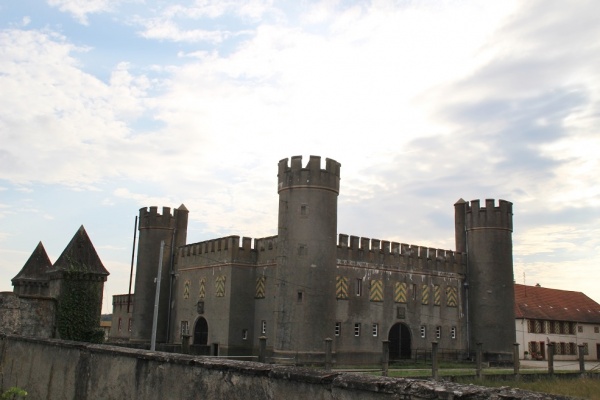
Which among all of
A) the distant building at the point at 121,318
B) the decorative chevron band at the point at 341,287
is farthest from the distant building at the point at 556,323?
A: the distant building at the point at 121,318

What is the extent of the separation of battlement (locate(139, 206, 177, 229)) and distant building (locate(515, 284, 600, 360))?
30.2 m

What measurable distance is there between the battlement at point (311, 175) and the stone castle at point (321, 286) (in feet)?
0.22

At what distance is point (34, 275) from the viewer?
39.4m

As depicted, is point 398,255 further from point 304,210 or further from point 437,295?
point 304,210

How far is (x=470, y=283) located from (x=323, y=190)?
15.6 m

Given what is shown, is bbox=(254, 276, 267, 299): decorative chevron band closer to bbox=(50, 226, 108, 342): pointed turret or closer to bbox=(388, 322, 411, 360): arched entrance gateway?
bbox=(388, 322, 411, 360): arched entrance gateway

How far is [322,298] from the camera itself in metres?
33.5

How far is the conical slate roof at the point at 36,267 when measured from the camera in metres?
38.9

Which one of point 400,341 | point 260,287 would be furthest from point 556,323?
point 260,287

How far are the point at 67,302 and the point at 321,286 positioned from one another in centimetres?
1598

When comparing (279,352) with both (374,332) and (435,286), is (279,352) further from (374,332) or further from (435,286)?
(435,286)

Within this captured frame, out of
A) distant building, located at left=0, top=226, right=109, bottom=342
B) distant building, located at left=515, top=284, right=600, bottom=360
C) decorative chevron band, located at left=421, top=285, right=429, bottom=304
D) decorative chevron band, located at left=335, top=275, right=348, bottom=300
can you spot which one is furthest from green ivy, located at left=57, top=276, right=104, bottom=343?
distant building, located at left=515, top=284, right=600, bottom=360

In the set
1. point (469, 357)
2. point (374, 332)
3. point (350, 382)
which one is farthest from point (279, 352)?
point (350, 382)

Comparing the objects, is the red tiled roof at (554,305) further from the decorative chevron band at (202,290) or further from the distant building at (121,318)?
the distant building at (121,318)
